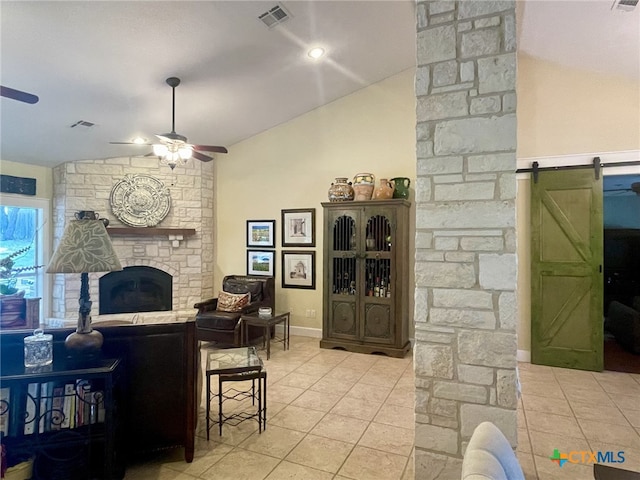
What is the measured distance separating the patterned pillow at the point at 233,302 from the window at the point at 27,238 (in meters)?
2.82

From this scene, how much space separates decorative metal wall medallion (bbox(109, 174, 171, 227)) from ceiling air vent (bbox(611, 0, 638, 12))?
5.73m

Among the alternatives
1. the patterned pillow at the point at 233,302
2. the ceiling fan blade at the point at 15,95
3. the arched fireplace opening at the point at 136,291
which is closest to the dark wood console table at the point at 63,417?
the ceiling fan blade at the point at 15,95

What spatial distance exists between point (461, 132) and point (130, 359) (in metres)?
2.39

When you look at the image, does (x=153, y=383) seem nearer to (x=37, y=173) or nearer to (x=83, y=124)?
(x=83, y=124)

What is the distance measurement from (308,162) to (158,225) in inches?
102

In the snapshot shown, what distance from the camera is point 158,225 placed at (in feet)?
18.5

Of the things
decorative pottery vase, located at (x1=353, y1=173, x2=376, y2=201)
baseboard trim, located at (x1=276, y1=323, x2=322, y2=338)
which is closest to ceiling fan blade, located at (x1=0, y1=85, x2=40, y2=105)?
decorative pottery vase, located at (x1=353, y1=173, x2=376, y2=201)

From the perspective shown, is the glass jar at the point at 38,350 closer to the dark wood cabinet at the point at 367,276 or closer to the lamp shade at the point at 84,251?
the lamp shade at the point at 84,251

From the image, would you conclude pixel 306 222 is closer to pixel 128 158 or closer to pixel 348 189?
pixel 348 189

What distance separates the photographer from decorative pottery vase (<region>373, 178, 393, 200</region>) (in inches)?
181

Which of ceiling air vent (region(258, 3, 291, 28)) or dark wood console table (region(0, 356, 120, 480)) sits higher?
ceiling air vent (region(258, 3, 291, 28))

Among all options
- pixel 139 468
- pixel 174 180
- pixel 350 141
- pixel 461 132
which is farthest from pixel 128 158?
pixel 461 132

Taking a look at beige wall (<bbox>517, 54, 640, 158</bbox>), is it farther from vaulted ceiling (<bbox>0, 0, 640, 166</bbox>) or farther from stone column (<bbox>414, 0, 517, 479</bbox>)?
stone column (<bbox>414, 0, 517, 479</bbox>)

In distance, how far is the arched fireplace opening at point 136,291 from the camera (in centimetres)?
546
